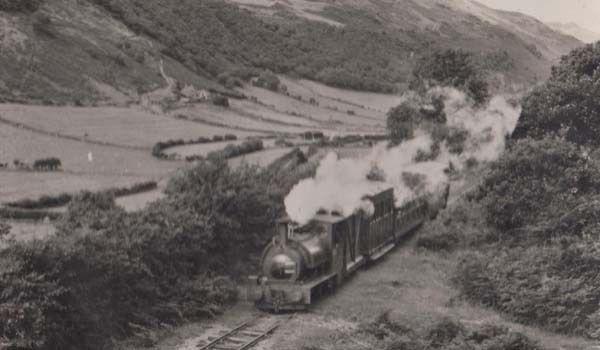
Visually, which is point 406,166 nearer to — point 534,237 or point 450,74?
point 534,237

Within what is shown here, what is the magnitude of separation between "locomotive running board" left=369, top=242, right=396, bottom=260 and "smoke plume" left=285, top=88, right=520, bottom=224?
2261 mm

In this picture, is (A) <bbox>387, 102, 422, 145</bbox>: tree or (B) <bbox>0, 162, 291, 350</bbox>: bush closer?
(B) <bbox>0, 162, 291, 350</bbox>: bush

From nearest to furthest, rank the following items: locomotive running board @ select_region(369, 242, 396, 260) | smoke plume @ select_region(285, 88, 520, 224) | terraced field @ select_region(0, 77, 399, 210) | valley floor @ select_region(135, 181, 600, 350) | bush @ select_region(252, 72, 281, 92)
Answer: valley floor @ select_region(135, 181, 600, 350)
smoke plume @ select_region(285, 88, 520, 224)
locomotive running board @ select_region(369, 242, 396, 260)
terraced field @ select_region(0, 77, 399, 210)
bush @ select_region(252, 72, 281, 92)

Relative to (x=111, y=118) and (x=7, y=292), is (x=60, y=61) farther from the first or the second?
(x=7, y=292)

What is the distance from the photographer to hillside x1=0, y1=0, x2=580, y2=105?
208 ft

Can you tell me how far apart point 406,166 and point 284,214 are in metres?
10.5

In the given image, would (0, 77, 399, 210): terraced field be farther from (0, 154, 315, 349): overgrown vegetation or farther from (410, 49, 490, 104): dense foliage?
(410, 49, 490, 104): dense foliage

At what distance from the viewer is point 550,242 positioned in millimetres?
31188

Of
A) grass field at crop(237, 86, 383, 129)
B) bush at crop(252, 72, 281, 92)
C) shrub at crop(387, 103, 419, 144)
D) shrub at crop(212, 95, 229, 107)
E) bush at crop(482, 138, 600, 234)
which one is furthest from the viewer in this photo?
bush at crop(252, 72, 281, 92)

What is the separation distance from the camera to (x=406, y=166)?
129 ft

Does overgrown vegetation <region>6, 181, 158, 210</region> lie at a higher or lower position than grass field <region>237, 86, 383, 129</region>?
higher

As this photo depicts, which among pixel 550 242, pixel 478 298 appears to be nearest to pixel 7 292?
pixel 478 298

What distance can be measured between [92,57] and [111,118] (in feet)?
53.6

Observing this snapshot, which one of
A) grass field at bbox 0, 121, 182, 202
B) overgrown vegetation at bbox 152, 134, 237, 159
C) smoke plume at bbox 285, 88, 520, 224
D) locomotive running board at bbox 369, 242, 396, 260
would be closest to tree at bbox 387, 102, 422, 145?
smoke plume at bbox 285, 88, 520, 224
